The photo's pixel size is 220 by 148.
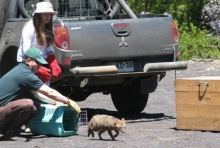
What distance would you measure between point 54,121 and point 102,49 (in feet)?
5.08

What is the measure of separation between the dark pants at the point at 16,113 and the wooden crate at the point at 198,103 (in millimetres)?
1854

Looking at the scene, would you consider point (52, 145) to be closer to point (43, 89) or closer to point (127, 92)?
point (43, 89)

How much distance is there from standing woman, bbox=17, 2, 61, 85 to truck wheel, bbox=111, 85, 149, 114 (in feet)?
7.14

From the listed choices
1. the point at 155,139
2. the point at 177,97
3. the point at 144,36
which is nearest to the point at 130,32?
the point at 144,36

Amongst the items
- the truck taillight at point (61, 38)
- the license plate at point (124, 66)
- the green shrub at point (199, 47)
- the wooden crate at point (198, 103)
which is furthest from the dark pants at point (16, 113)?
the green shrub at point (199, 47)

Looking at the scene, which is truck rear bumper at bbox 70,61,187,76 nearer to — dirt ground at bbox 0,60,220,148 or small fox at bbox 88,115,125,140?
dirt ground at bbox 0,60,220,148

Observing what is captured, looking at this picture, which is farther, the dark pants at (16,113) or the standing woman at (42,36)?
the standing woman at (42,36)

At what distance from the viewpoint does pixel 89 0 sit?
446 inches

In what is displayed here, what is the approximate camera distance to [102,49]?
9820mm

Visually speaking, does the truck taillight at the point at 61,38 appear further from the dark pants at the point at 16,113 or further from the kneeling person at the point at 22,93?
the dark pants at the point at 16,113

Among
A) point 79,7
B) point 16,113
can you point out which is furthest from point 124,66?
point 16,113

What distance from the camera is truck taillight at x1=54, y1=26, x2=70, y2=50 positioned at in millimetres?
9586

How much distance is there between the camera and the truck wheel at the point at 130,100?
36.4 ft

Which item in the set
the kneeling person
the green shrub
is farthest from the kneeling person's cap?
the green shrub
